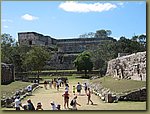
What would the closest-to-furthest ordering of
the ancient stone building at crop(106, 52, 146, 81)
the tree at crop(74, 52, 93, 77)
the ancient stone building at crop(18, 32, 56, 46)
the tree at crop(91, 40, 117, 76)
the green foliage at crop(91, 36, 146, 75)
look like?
the ancient stone building at crop(18, 32, 56, 46) → the ancient stone building at crop(106, 52, 146, 81) → the tree at crop(74, 52, 93, 77) → the tree at crop(91, 40, 117, 76) → the green foliage at crop(91, 36, 146, 75)

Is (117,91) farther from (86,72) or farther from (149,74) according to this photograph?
(86,72)

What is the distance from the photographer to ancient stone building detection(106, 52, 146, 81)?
19023 mm

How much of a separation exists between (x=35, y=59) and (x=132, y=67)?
50.7ft

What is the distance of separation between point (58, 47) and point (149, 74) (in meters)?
→ 40.9

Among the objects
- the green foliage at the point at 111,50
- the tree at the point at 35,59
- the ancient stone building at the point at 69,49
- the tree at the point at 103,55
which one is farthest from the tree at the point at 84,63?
the ancient stone building at the point at 69,49

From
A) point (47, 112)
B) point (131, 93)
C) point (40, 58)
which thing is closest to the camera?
point (47, 112)

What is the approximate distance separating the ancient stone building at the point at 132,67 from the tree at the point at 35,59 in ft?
28.7

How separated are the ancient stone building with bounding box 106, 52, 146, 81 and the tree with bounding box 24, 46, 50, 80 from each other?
28.7 ft

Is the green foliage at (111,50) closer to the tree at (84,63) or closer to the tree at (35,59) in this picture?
the tree at (84,63)

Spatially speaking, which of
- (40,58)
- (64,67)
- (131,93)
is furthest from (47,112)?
(64,67)

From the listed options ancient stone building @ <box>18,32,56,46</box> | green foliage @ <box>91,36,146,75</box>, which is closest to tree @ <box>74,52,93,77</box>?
green foliage @ <box>91,36,146,75</box>

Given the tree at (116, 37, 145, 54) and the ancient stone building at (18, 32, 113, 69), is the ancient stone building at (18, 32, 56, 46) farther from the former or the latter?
the tree at (116, 37, 145, 54)

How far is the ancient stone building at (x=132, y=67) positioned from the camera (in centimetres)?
1902

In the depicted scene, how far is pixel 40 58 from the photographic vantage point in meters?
36.1
